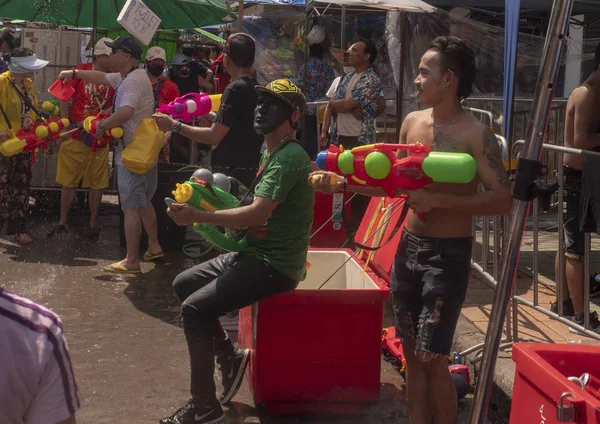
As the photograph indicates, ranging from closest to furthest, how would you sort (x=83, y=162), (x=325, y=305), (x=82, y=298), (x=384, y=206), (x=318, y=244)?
(x=325, y=305) < (x=384, y=206) < (x=82, y=298) < (x=318, y=244) < (x=83, y=162)

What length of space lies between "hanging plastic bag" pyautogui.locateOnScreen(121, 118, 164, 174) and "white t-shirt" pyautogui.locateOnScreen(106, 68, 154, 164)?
0.16m

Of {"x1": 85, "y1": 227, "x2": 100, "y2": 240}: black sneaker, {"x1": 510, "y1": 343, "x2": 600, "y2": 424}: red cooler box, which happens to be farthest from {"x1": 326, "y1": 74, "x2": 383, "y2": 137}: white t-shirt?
{"x1": 510, "y1": 343, "x2": 600, "y2": 424}: red cooler box

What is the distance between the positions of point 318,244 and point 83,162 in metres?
3.03

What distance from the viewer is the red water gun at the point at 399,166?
3576 mm

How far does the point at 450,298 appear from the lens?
12.6 ft

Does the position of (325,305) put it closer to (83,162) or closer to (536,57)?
(83,162)

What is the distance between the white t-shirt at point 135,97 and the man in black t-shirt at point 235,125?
1.56 m

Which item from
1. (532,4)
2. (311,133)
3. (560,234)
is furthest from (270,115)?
(532,4)

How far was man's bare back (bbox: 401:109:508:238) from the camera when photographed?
3.80 m

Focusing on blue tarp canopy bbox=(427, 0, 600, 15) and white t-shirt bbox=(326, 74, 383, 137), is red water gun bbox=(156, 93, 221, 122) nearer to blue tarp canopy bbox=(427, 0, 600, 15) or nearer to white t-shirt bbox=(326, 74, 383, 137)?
white t-shirt bbox=(326, 74, 383, 137)

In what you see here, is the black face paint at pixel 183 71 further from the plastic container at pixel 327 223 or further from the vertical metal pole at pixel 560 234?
the vertical metal pole at pixel 560 234

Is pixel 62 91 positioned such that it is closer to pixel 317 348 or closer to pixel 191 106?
pixel 191 106

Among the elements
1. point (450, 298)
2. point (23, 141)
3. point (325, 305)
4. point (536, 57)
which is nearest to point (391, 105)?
point (536, 57)

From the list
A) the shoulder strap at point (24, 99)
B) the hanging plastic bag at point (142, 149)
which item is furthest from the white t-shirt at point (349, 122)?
the shoulder strap at point (24, 99)
